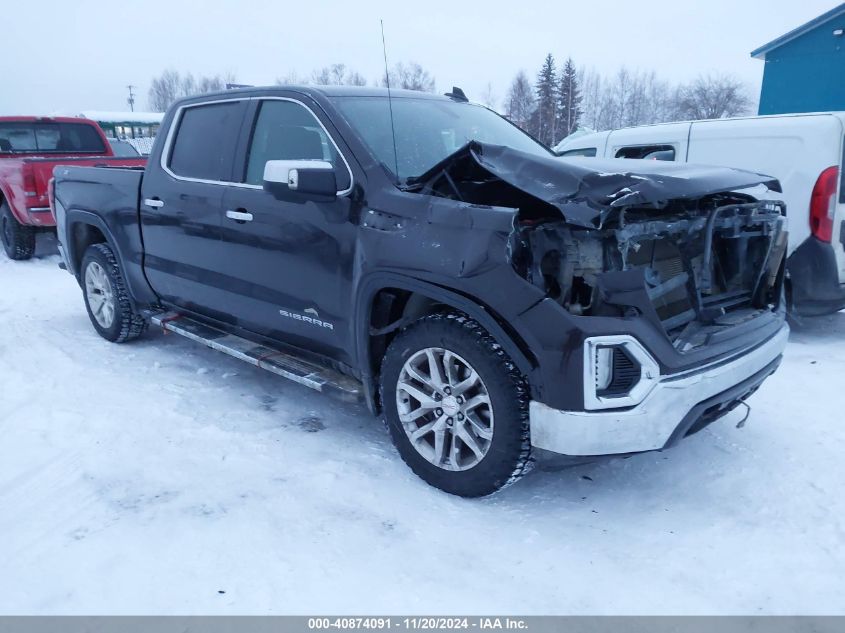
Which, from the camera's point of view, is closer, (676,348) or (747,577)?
(747,577)

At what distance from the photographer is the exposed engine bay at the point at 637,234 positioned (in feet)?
8.14

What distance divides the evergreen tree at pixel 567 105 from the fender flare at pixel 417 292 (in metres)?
45.6

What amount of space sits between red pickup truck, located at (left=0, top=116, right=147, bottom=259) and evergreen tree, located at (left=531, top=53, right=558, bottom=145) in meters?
38.5

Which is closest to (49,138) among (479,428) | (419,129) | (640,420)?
(419,129)

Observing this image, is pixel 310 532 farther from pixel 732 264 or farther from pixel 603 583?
pixel 732 264

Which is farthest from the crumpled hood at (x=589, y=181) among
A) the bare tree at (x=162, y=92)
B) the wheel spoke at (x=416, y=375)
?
the bare tree at (x=162, y=92)

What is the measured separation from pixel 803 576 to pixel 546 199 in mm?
1775

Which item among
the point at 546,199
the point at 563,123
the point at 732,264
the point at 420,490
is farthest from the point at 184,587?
the point at 563,123

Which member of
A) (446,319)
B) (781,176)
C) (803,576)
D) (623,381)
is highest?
(781,176)

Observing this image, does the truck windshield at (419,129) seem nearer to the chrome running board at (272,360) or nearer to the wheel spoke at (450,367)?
the wheel spoke at (450,367)

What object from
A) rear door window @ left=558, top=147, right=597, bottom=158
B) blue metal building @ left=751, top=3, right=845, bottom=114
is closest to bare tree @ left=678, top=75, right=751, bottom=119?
blue metal building @ left=751, top=3, right=845, bottom=114

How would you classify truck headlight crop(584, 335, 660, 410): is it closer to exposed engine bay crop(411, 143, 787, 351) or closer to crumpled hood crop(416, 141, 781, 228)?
exposed engine bay crop(411, 143, 787, 351)

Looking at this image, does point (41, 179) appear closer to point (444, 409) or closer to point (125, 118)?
point (444, 409)

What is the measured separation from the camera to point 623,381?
2.47 m
